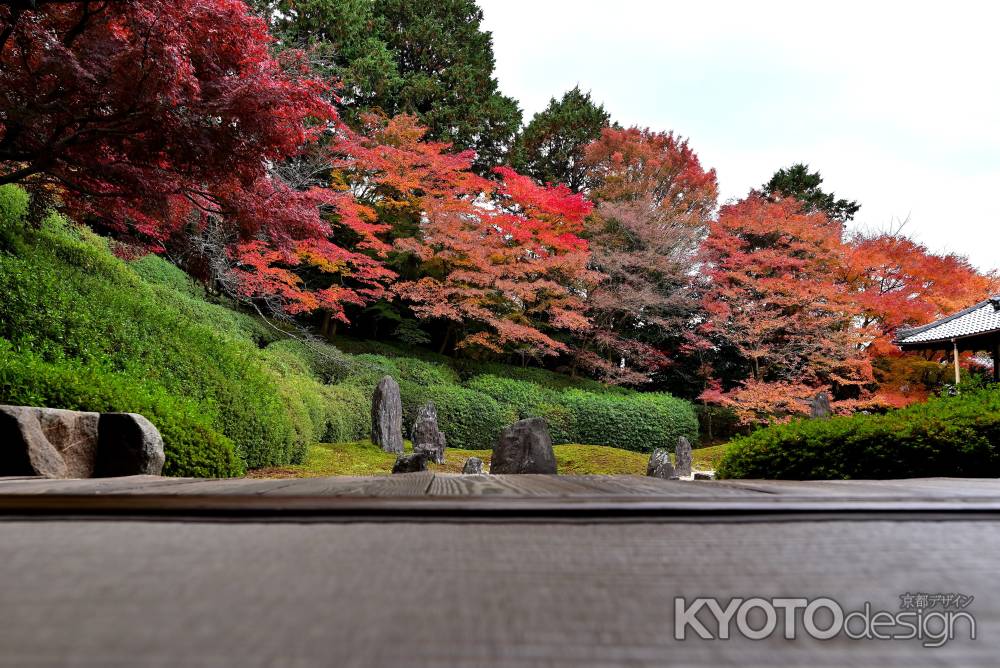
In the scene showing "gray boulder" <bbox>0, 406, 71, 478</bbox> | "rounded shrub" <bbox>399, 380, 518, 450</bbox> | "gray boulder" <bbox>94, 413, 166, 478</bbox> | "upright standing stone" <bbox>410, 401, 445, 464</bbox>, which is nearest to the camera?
"gray boulder" <bbox>0, 406, 71, 478</bbox>

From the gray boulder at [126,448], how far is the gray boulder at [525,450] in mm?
4639

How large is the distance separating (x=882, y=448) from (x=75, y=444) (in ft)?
18.3

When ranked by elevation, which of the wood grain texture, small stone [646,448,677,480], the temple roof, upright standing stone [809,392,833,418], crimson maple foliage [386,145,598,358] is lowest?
small stone [646,448,677,480]

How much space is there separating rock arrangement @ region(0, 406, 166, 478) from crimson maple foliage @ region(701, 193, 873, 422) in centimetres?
1216

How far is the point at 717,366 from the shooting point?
15.5 meters

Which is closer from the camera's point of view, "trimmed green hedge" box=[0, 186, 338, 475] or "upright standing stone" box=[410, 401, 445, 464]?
"trimmed green hedge" box=[0, 186, 338, 475]

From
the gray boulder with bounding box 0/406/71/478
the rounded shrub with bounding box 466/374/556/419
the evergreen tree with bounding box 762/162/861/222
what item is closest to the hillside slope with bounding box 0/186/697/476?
the rounded shrub with bounding box 466/374/556/419

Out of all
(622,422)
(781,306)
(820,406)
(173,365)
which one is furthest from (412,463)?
(781,306)

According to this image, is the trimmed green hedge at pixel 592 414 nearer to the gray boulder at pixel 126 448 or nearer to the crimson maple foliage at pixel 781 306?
the crimson maple foliage at pixel 781 306

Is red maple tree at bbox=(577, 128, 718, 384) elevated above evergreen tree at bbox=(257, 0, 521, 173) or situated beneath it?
situated beneath

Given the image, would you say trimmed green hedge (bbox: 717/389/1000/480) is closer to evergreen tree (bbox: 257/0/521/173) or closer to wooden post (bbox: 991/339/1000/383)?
wooden post (bbox: 991/339/1000/383)

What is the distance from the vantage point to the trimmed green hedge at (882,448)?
14.0 ft

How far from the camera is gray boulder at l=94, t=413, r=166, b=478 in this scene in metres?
3.03

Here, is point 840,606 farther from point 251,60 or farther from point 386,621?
point 251,60
